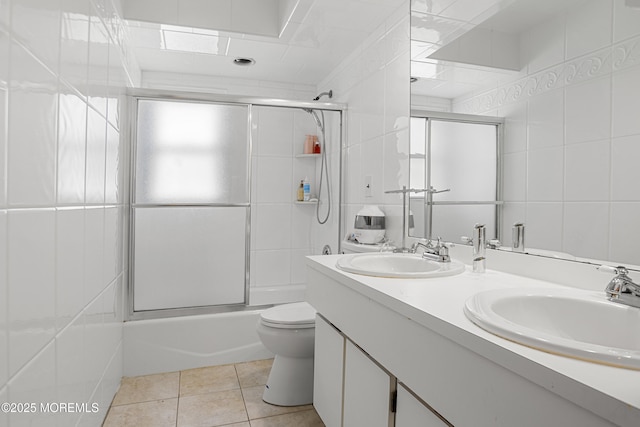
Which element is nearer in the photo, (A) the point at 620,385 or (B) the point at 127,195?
(A) the point at 620,385

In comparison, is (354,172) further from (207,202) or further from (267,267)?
(267,267)

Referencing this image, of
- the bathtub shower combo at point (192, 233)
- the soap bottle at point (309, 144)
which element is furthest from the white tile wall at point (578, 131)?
the soap bottle at point (309, 144)

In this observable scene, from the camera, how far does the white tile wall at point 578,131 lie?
0.93 m

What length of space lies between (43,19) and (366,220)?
5.18 feet

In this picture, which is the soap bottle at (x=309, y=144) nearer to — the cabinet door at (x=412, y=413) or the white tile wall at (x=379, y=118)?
the white tile wall at (x=379, y=118)

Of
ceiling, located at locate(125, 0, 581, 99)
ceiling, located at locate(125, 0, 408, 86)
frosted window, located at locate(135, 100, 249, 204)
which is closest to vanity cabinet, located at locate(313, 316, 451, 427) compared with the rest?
ceiling, located at locate(125, 0, 581, 99)

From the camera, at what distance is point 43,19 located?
0.94m

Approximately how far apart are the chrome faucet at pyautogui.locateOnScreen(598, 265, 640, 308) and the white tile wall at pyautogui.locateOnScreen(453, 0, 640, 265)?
153mm

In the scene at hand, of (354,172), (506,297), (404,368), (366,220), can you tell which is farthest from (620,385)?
(354,172)

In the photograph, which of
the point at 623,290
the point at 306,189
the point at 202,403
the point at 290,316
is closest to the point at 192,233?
the point at 290,316

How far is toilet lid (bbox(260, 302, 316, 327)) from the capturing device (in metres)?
1.85

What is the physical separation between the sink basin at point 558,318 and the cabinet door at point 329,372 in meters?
0.65

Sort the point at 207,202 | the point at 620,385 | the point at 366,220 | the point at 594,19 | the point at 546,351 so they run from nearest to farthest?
the point at 620,385
the point at 546,351
the point at 594,19
the point at 366,220
the point at 207,202

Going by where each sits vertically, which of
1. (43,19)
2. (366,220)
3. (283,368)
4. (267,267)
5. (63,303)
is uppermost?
(43,19)
